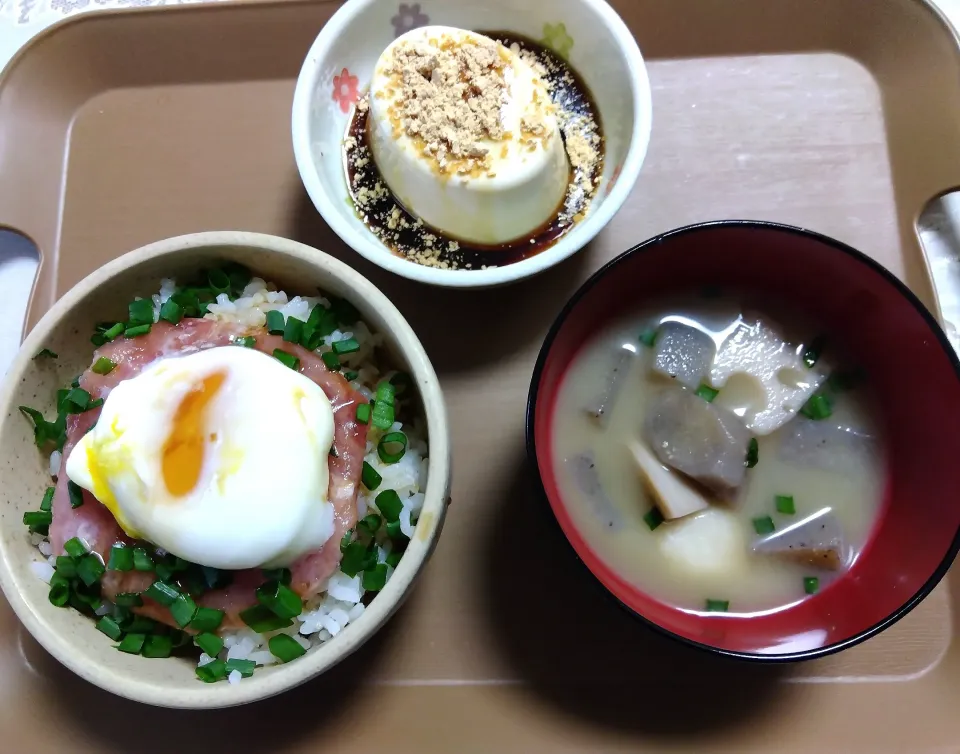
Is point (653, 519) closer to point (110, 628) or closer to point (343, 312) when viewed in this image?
point (343, 312)

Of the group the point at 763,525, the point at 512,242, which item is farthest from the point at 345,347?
the point at 763,525

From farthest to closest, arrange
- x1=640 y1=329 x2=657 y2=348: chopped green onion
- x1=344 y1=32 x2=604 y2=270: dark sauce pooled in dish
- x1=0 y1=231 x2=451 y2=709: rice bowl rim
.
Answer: x1=344 y1=32 x2=604 y2=270: dark sauce pooled in dish → x1=640 y1=329 x2=657 y2=348: chopped green onion → x1=0 y1=231 x2=451 y2=709: rice bowl rim

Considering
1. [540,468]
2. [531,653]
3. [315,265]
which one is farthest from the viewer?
[531,653]

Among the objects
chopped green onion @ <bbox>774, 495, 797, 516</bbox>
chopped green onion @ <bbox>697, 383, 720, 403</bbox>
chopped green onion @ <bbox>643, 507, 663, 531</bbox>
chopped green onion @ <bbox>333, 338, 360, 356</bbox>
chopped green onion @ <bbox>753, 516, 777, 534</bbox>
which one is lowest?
chopped green onion @ <bbox>753, 516, 777, 534</bbox>

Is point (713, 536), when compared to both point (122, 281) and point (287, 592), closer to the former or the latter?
point (287, 592)

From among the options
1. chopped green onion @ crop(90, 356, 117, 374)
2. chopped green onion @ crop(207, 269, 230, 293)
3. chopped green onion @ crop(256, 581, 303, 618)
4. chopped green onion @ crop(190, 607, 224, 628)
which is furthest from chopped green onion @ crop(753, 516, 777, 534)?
chopped green onion @ crop(90, 356, 117, 374)

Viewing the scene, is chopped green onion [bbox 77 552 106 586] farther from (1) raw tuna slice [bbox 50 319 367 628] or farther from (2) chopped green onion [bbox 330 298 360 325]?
(2) chopped green onion [bbox 330 298 360 325]

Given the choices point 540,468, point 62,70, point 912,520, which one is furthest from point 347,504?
point 62,70
